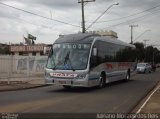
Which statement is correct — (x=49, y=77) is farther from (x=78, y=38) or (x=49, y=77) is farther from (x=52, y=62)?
(x=78, y=38)

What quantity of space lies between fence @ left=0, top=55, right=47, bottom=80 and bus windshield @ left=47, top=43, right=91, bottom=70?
640 cm

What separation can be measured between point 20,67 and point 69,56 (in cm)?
1318

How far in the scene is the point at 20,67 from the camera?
3372 centimetres

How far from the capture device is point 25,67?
115ft

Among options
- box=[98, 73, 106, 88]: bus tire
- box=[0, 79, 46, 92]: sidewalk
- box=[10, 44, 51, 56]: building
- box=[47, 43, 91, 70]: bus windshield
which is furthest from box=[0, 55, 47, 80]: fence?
box=[10, 44, 51, 56]: building

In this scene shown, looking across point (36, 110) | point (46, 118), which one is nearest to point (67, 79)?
point (36, 110)

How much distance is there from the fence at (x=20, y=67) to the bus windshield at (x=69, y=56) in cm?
640

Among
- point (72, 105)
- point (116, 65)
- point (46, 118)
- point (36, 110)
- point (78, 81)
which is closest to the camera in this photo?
point (46, 118)

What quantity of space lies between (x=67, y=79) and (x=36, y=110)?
7.67m

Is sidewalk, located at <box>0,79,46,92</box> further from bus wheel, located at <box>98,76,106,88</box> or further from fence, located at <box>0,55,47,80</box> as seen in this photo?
bus wheel, located at <box>98,76,106,88</box>

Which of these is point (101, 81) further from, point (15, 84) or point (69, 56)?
point (15, 84)

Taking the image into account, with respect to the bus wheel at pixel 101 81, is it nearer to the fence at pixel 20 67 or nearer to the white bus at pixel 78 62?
the white bus at pixel 78 62

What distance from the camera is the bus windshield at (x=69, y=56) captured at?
2109 cm

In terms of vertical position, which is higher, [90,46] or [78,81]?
[90,46]
